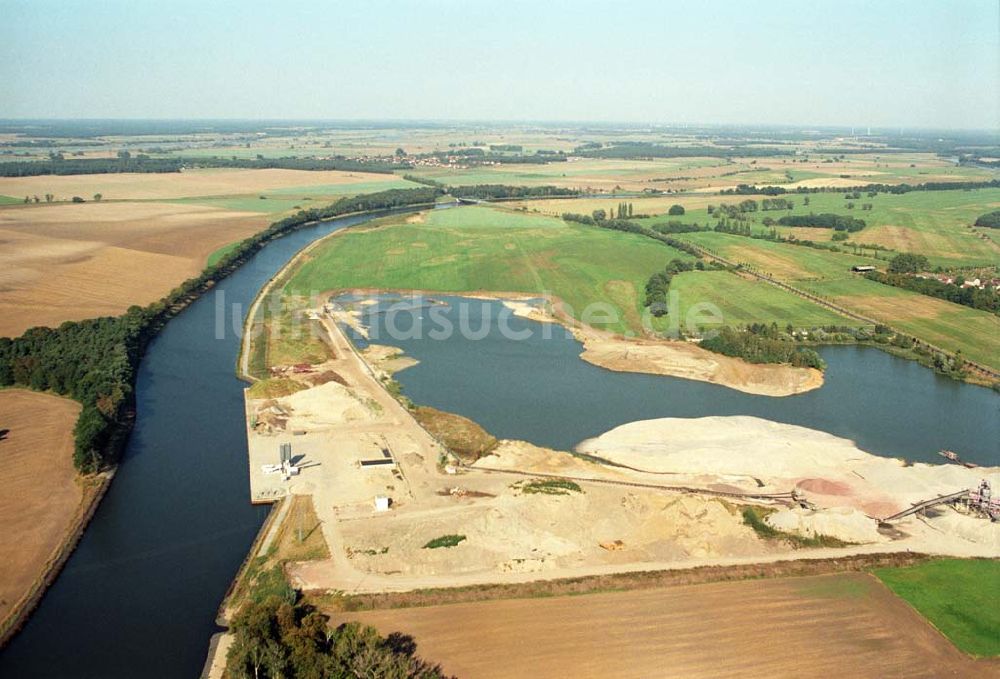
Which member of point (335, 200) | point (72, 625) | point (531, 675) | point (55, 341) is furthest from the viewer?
point (335, 200)

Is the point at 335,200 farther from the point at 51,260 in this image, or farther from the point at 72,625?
the point at 72,625

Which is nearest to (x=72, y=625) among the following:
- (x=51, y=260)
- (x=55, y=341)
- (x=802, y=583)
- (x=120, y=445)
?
(x=120, y=445)

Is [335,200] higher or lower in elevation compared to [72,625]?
higher

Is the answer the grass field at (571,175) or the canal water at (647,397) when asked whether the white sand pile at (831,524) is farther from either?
the grass field at (571,175)

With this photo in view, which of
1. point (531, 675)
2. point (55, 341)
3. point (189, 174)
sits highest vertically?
point (189, 174)

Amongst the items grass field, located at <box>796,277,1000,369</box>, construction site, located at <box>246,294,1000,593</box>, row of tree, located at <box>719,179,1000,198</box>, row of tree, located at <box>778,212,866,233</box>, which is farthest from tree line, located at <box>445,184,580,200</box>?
construction site, located at <box>246,294,1000,593</box>

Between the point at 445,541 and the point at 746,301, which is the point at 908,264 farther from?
the point at 445,541

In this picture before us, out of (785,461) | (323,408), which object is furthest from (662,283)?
(323,408)
